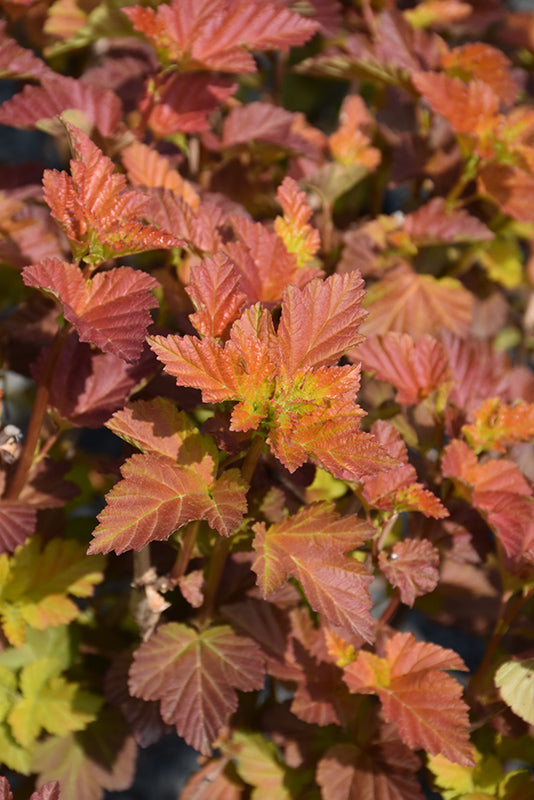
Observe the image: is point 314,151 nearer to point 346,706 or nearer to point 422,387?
point 422,387

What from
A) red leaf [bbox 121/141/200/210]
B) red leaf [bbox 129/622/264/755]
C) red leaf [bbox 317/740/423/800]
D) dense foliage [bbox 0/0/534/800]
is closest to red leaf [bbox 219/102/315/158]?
dense foliage [bbox 0/0/534/800]

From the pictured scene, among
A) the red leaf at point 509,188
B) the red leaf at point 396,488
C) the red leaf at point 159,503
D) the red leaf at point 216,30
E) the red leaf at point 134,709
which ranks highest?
the red leaf at point 216,30

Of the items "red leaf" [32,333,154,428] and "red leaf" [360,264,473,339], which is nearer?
"red leaf" [32,333,154,428]

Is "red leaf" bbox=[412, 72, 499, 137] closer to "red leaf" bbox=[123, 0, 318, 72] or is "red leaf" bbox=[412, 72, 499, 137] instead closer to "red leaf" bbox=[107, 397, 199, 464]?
"red leaf" bbox=[123, 0, 318, 72]

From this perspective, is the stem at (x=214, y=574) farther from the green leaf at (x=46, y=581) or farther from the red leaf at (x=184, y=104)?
the red leaf at (x=184, y=104)

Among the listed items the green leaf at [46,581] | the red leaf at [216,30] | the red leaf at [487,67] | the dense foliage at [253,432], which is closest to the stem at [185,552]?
the dense foliage at [253,432]

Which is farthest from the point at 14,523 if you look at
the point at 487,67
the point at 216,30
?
the point at 487,67

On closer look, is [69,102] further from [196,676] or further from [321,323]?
[196,676]
